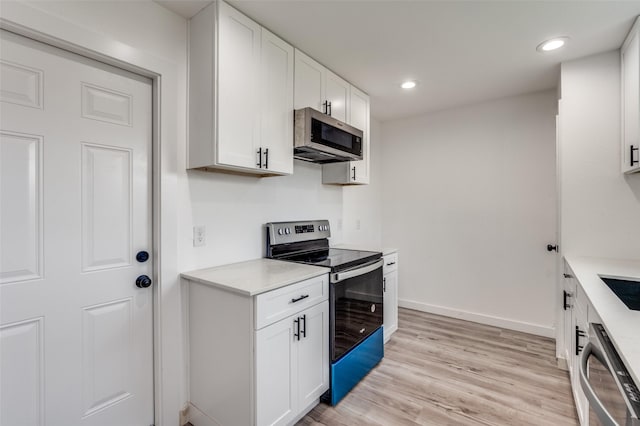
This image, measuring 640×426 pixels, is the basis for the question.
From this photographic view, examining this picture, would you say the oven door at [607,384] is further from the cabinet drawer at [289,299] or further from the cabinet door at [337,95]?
the cabinet door at [337,95]

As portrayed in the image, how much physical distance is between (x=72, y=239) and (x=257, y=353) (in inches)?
40.5

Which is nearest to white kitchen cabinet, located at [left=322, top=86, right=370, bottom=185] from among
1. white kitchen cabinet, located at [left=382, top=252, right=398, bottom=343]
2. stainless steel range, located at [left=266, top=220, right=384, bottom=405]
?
stainless steel range, located at [left=266, top=220, right=384, bottom=405]

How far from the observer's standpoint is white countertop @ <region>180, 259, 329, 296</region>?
154 cm

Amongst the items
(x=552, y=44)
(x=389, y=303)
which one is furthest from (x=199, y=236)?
(x=552, y=44)

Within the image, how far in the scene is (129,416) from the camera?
5.42ft

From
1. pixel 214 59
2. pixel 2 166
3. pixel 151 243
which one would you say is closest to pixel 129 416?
pixel 151 243

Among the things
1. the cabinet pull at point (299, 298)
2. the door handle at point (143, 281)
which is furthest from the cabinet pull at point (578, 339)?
the door handle at point (143, 281)

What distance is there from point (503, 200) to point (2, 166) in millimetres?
3744

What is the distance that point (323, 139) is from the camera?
2.24m

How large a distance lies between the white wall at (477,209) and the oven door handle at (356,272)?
1.40 m

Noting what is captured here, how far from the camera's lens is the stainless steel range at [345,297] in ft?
6.50

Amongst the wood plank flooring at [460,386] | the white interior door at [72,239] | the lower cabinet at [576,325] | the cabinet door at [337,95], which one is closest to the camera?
the white interior door at [72,239]

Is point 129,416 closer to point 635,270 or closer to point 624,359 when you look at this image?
point 624,359

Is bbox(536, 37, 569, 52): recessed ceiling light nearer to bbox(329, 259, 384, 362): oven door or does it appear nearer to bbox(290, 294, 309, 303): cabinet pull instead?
bbox(329, 259, 384, 362): oven door
